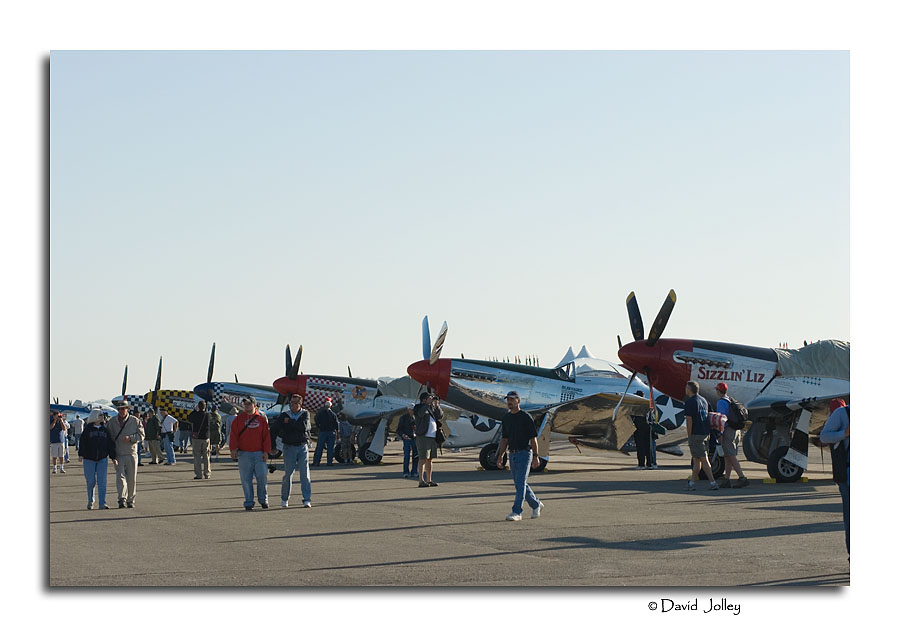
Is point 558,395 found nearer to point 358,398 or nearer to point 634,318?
point 634,318

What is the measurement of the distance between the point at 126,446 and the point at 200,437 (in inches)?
263

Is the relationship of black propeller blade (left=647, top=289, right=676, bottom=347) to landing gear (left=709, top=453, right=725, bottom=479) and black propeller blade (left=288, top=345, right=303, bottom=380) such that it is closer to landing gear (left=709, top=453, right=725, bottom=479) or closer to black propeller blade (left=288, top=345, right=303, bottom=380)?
landing gear (left=709, top=453, right=725, bottom=479)

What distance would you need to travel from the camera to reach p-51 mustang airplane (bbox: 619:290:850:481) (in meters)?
17.5

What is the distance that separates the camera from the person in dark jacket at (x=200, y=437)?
20922 millimetres

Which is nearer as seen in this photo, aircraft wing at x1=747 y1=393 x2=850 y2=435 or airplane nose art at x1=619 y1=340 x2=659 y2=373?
aircraft wing at x1=747 y1=393 x2=850 y2=435

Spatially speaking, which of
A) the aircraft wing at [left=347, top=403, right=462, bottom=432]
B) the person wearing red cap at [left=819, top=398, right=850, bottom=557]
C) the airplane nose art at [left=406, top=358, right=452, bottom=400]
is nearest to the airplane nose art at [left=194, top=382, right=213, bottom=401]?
the aircraft wing at [left=347, top=403, right=462, bottom=432]

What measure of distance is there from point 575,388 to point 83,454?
39.1ft

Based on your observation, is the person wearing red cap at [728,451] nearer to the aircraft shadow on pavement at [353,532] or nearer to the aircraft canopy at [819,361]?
the aircraft canopy at [819,361]

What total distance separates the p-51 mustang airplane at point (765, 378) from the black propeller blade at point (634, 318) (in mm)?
28

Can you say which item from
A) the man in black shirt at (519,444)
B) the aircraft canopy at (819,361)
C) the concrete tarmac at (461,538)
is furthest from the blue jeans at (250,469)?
the aircraft canopy at (819,361)

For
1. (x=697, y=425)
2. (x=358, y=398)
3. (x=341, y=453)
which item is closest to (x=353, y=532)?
(x=697, y=425)

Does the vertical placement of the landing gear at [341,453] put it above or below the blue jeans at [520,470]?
below

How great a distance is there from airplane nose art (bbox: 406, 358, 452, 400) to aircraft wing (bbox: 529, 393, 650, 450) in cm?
211
